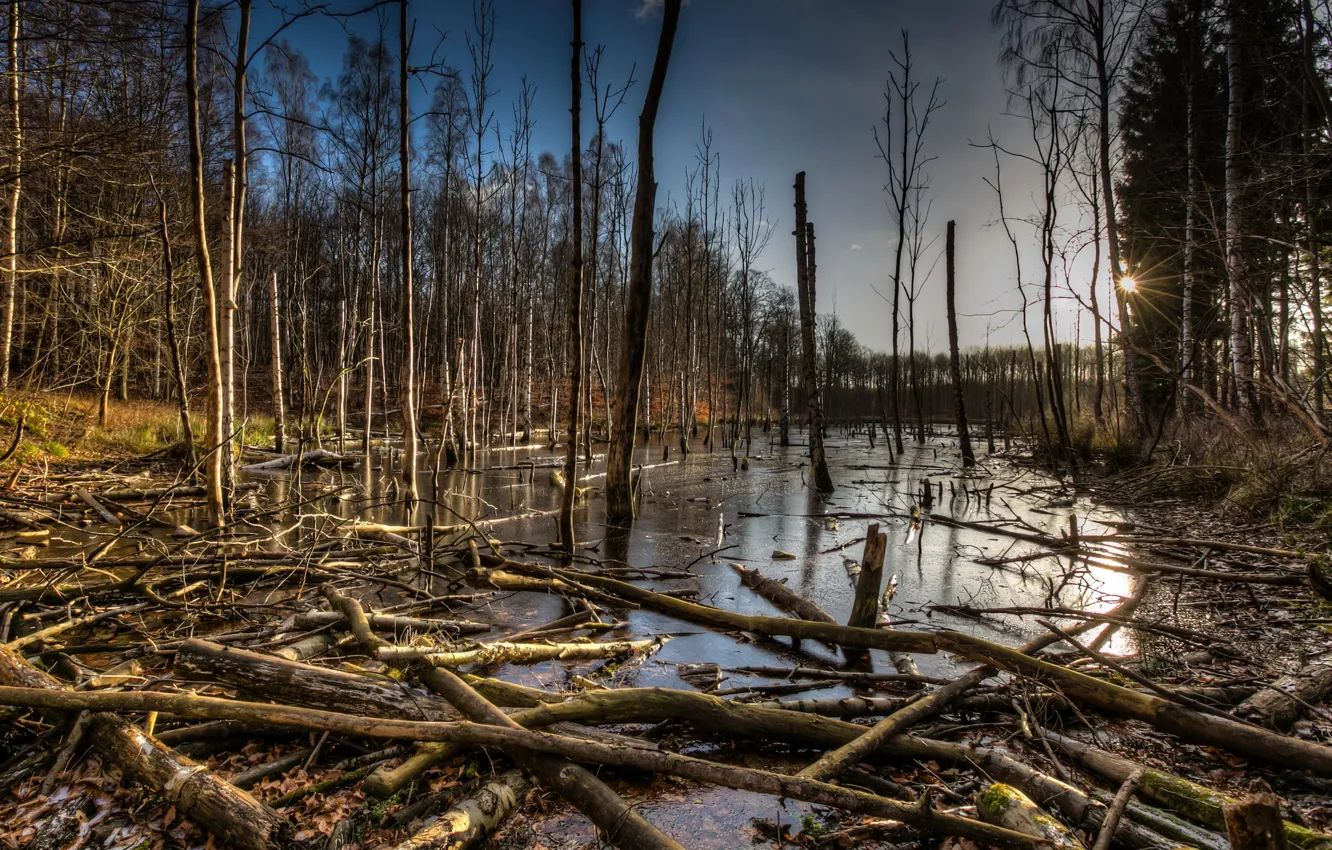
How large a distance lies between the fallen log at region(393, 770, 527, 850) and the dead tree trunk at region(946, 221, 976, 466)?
1808 centimetres

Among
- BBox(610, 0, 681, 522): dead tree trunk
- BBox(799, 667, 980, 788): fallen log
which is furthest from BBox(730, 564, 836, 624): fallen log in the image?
BBox(610, 0, 681, 522): dead tree trunk

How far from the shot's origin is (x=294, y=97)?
2417cm

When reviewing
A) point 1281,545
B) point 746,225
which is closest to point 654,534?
point 1281,545

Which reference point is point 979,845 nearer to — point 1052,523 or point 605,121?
point 1052,523

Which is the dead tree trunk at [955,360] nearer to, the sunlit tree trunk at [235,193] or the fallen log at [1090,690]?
the fallen log at [1090,690]

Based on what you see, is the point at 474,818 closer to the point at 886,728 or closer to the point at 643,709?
the point at 643,709

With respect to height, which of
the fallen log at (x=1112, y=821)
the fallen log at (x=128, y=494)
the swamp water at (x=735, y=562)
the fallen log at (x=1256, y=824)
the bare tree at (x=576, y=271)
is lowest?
the swamp water at (x=735, y=562)

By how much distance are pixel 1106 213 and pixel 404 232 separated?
16840mm

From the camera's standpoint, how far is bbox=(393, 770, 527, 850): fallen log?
6.44 feet

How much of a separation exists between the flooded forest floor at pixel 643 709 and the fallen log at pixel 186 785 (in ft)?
0.04

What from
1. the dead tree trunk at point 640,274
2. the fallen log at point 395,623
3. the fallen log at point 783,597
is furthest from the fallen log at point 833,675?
the dead tree trunk at point 640,274

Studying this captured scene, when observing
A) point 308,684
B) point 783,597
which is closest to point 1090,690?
point 783,597

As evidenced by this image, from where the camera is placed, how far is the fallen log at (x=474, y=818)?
1.96 m

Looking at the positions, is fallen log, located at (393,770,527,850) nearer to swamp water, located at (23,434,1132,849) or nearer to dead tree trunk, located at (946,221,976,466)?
swamp water, located at (23,434,1132,849)
